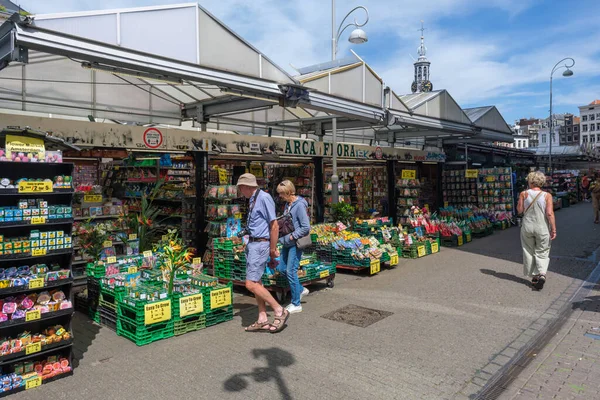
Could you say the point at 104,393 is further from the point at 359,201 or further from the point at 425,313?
the point at 359,201

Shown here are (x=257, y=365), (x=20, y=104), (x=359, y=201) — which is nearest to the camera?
(x=257, y=365)

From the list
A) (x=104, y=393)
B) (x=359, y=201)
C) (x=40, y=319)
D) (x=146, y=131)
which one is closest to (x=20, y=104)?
(x=146, y=131)

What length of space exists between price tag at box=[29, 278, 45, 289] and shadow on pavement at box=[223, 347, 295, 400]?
1997mm

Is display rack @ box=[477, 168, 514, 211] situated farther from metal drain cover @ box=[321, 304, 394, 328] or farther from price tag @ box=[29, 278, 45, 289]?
price tag @ box=[29, 278, 45, 289]

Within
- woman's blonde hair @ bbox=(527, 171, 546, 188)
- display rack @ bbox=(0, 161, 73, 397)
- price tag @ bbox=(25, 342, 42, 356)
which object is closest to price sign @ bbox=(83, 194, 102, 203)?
display rack @ bbox=(0, 161, 73, 397)

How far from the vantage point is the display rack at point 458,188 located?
1648 cm

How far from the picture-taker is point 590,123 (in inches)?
3784

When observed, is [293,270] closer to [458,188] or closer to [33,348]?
[33,348]

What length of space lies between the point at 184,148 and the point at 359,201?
23.8ft

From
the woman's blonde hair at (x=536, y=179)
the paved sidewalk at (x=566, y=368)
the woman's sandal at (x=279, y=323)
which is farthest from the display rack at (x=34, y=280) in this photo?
the woman's blonde hair at (x=536, y=179)

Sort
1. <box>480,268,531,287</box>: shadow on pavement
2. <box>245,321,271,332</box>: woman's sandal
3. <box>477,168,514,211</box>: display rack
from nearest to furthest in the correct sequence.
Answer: <box>245,321,271,332</box>: woman's sandal < <box>480,268,531,287</box>: shadow on pavement < <box>477,168,514,211</box>: display rack

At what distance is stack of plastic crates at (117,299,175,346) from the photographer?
510 centimetres

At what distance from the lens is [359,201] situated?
14234 millimetres

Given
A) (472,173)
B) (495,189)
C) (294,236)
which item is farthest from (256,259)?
(495,189)
